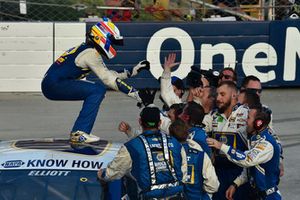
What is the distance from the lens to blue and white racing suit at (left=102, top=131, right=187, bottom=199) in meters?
5.77

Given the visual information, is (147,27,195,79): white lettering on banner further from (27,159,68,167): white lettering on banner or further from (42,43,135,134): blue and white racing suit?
(27,159,68,167): white lettering on banner

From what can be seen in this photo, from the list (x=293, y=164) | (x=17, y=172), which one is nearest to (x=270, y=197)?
(x=17, y=172)

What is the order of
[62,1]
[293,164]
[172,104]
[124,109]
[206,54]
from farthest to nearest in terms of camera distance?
[62,1]
[206,54]
[124,109]
[293,164]
[172,104]

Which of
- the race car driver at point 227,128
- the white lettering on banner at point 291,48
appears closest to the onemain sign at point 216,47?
the white lettering on banner at point 291,48

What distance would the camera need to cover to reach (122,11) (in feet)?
59.5

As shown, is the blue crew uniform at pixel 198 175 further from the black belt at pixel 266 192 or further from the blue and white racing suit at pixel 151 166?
the black belt at pixel 266 192

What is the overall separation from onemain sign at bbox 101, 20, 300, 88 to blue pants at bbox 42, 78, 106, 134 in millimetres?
9116

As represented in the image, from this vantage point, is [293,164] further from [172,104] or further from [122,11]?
[122,11]

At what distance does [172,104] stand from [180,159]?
1.69 m

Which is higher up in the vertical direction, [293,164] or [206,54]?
[206,54]

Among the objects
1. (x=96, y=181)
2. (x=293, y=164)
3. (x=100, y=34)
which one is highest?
(x=100, y=34)

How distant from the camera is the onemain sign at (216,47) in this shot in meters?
17.1

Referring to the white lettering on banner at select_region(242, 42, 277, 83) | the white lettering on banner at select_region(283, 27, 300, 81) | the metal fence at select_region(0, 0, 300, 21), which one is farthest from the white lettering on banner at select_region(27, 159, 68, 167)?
the white lettering on banner at select_region(283, 27, 300, 81)

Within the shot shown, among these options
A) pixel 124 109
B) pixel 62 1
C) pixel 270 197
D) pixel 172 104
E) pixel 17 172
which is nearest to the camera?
pixel 17 172
